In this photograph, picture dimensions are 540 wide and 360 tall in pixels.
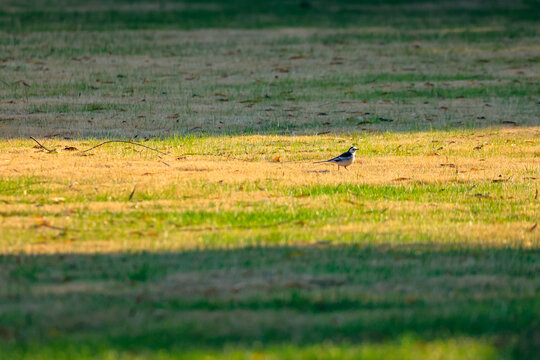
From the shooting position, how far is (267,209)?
8945 millimetres

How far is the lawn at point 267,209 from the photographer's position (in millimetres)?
5191

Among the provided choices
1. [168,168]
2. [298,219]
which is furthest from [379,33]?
[298,219]

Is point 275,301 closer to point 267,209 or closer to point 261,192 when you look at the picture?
point 267,209

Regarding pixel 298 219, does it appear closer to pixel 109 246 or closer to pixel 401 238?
pixel 401 238

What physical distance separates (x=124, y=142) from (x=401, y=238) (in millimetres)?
6760

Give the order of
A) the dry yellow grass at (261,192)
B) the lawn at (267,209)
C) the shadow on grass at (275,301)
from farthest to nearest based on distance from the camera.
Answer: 1. the dry yellow grass at (261,192)
2. the lawn at (267,209)
3. the shadow on grass at (275,301)

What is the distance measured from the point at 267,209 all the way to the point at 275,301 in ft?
10.6

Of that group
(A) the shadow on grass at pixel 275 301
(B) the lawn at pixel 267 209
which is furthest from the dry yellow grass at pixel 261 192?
(A) the shadow on grass at pixel 275 301

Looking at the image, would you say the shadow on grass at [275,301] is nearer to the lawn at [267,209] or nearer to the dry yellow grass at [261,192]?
the lawn at [267,209]

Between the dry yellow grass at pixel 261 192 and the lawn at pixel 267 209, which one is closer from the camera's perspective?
the lawn at pixel 267 209

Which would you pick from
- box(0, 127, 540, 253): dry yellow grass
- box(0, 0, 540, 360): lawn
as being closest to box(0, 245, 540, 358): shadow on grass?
box(0, 0, 540, 360): lawn

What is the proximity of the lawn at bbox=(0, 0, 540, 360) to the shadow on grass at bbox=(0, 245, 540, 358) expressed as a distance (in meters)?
0.02

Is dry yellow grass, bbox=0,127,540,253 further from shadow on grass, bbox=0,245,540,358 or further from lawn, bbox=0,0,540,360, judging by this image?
shadow on grass, bbox=0,245,540,358

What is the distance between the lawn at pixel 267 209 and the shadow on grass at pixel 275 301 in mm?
21
